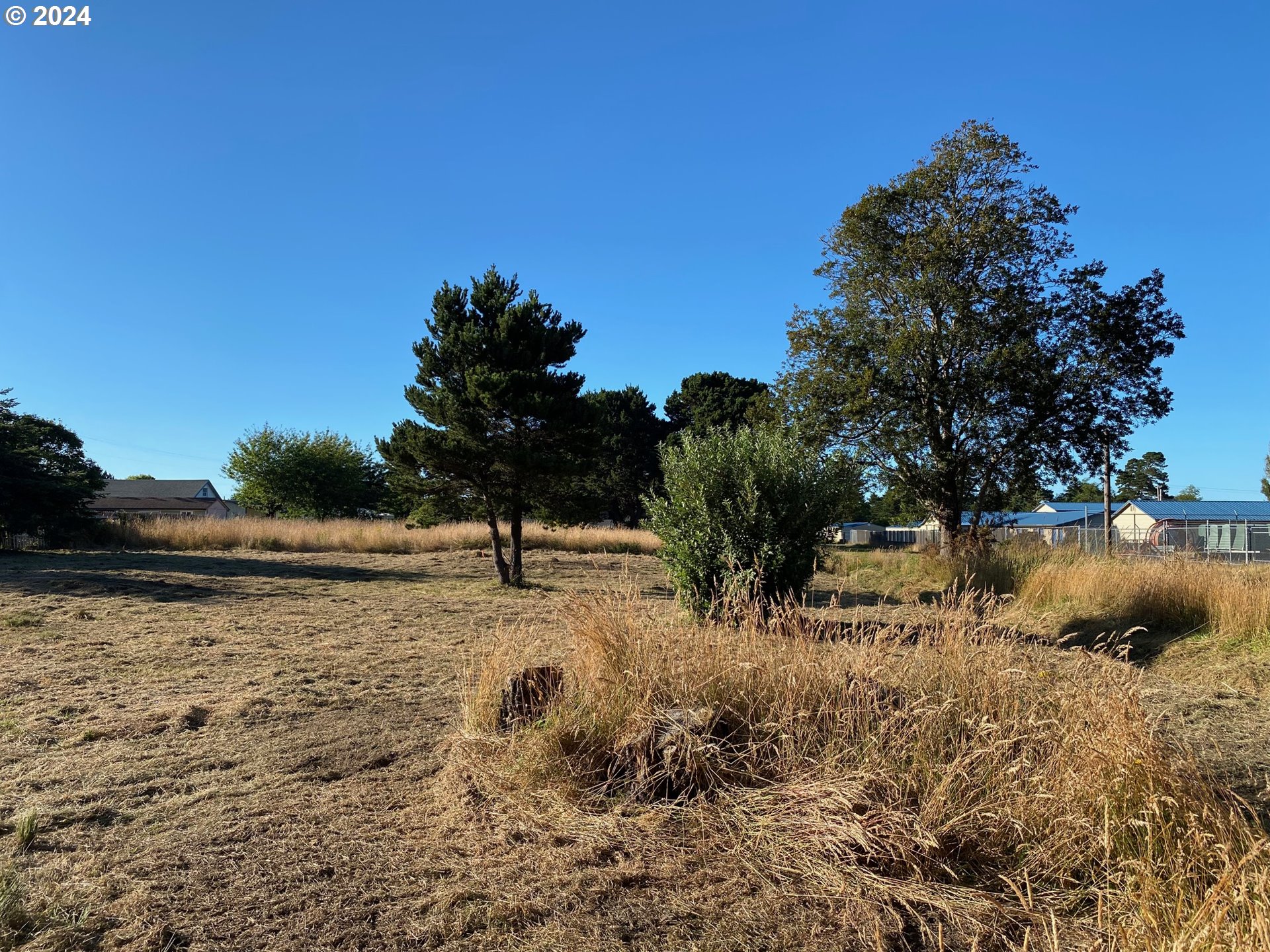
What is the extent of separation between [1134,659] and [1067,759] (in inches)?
246

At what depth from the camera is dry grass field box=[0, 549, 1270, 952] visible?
2.64 meters

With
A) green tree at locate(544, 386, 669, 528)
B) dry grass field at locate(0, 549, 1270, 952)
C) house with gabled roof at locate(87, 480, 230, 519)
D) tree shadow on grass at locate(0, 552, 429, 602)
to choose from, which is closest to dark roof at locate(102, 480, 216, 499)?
house with gabled roof at locate(87, 480, 230, 519)

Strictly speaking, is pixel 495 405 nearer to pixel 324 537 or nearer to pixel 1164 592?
pixel 1164 592

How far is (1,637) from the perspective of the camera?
8320 mm

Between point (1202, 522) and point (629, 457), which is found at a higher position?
point (629, 457)

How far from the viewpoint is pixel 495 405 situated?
15.6 m

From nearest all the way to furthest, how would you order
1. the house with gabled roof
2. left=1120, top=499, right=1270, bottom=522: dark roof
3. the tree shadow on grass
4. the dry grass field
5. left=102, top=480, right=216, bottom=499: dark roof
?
1. the dry grass field
2. the tree shadow on grass
3. left=1120, top=499, right=1270, bottom=522: dark roof
4. the house with gabled roof
5. left=102, top=480, right=216, bottom=499: dark roof

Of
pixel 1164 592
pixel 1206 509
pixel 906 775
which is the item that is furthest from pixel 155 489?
pixel 1206 509

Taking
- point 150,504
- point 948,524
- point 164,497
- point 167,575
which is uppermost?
point 164,497

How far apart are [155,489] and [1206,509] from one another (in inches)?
2916

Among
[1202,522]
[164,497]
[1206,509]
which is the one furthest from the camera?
[164,497]

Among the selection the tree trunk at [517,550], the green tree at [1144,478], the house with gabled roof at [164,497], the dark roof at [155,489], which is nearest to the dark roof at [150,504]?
the house with gabled roof at [164,497]

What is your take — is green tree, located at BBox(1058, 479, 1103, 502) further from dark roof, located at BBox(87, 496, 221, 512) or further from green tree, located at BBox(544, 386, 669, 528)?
dark roof, located at BBox(87, 496, 221, 512)

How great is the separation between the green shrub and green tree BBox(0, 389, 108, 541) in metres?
19.9
